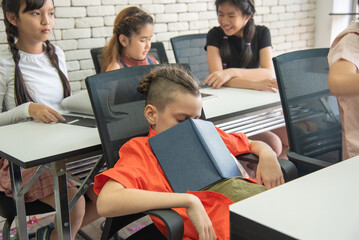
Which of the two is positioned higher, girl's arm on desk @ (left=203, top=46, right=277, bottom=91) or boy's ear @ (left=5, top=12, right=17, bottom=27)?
boy's ear @ (left=5, top=12, right=17, bottom=27)

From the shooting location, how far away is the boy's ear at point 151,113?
1346mm

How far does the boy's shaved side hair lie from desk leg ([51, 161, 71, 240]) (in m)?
0.37

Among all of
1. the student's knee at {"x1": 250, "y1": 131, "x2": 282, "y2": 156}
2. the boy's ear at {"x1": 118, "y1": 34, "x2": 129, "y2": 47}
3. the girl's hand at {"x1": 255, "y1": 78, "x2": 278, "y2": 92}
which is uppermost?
the boy's ear at {"x1": 118, "y1": 34, "x2": 129, "y2": 47}

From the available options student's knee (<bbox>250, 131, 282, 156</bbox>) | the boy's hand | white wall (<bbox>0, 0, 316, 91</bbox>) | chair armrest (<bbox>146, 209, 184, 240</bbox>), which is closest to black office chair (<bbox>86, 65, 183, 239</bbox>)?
chair armrest (<bbox>146, 209, 184, 240</bbox>)

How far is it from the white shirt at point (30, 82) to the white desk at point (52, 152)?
174 mm

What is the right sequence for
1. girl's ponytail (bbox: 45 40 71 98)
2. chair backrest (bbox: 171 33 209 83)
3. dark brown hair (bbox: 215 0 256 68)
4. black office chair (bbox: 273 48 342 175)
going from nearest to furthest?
1. black office chair (bbox: 273 48 342 175)
2. girl's ponytail (bbox: 45 40 71 98)
3. dark brown hair (bbox: 215 0 256 68)
4. chair backrest (bbox: 171 33 209 83)

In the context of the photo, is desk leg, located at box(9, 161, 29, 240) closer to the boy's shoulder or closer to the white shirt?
the white shirt

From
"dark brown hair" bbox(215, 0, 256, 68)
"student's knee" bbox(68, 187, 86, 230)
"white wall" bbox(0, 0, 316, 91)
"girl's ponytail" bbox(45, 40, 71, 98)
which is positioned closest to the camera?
"student's knee" bbox(68, 187, 86, 230)

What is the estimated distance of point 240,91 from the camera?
2.22 m

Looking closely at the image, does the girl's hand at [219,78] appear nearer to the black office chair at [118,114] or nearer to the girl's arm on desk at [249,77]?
the girl's arm on desk at [249,77]

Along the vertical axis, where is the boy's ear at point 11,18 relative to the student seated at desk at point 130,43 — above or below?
above

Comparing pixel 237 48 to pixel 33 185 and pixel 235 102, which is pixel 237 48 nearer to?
pixel 235 102

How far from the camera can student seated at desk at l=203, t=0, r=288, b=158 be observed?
232 centimetres

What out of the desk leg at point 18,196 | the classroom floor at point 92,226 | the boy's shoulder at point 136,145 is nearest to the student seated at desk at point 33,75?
the desk leg at point 18,196
